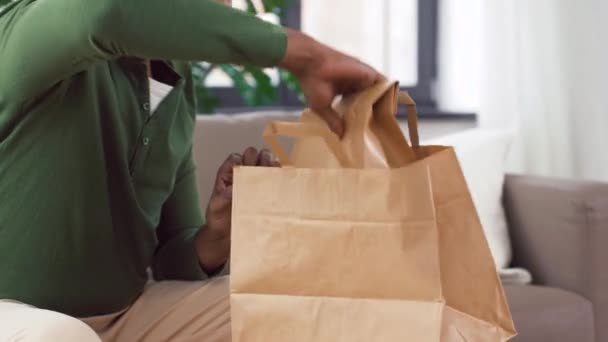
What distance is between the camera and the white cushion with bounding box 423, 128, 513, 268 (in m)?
2.14

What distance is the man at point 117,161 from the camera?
0.86 meters

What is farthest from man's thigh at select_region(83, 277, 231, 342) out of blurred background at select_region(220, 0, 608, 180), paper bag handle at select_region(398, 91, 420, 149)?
blurred background at select_region(220, 0, 608, 180)

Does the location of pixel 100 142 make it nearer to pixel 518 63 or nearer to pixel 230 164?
pixel 230 164

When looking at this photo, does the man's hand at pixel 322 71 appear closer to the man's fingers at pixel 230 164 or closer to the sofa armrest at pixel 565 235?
the man's fingers at pixel 230 164

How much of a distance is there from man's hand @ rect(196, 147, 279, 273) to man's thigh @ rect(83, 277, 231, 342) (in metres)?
0.07

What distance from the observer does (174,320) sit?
1.25 metres

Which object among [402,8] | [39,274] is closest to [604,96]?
[402,8]

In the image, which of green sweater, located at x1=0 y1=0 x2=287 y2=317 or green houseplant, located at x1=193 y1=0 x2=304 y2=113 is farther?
green houseplant, located at x1=193 y1=0 x2=304 y2=113

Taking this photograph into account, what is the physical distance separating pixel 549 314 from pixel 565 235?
0.81ft

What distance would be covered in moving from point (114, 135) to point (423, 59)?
6.47 ft

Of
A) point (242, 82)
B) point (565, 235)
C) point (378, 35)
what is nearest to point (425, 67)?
point (378, 35)

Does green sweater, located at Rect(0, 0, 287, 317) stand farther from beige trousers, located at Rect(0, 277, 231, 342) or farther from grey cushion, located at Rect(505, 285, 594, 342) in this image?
grey cushion, located at Rect(505, 285, 594, 342)

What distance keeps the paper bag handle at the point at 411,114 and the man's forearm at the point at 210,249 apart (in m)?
0.38

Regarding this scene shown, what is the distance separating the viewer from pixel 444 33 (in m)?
2.84
